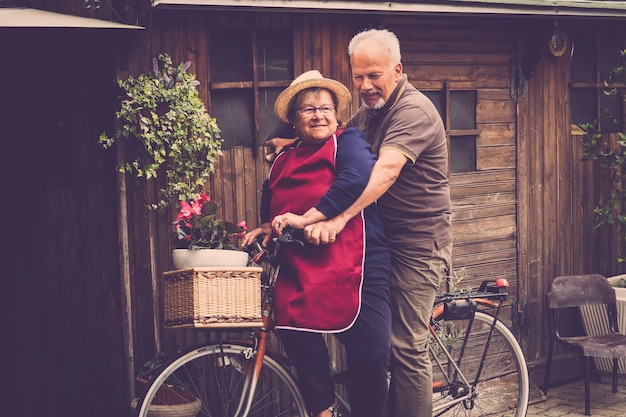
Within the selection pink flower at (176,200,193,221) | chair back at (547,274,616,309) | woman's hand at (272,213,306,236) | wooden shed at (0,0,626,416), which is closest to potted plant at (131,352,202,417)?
wooden shed at (0,0,626,416)

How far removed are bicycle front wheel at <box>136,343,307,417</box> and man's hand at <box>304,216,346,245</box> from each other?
2.60 feet

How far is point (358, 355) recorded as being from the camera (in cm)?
556

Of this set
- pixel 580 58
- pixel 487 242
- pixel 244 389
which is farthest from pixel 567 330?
pixel 244 389

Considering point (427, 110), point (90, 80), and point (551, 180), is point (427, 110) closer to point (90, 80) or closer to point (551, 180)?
point (90, 80)

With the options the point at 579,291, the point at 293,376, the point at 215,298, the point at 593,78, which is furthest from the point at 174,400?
the point at 593,78

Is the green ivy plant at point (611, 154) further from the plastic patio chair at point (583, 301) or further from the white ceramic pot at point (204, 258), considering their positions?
the white ceramic pot at point (204, 258)

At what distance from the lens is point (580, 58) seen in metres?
9.69

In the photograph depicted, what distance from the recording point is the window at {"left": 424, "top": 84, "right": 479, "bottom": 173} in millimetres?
8734

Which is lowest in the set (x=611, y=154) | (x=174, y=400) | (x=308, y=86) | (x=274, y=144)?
(x=174, y=400)

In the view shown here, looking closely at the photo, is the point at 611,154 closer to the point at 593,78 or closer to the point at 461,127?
the point at 593,78

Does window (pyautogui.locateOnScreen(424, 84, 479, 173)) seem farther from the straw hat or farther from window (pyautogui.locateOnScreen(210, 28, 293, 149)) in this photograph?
the straw hat

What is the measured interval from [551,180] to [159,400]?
14.9 ft

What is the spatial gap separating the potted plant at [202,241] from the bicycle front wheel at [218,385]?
1.50 feet

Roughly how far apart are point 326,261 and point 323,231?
0.68ft
